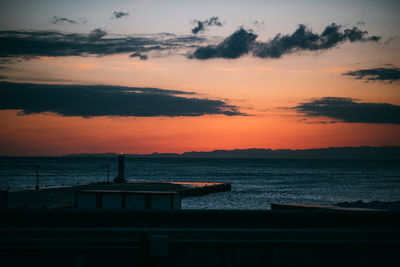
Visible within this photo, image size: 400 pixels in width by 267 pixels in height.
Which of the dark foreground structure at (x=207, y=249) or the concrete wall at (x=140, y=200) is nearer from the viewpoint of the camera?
the dark foreground structure at (x=207, y=249)

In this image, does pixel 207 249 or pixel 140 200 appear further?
pixel 140 200

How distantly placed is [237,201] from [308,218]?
151ft

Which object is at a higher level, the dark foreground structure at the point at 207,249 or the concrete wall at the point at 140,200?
the dark foreground structure at the point at 207,249

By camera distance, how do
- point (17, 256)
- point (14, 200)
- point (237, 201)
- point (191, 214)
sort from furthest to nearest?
point (237, 201) < point (14, 200) < point (191, 214) < point (17, 256)

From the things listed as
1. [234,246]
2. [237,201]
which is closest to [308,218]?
[234,246]

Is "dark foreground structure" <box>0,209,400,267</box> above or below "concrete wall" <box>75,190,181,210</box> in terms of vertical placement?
above

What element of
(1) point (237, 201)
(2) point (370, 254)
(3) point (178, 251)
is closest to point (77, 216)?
(3) point (178, 251)

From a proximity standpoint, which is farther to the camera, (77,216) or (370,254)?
(77,216)

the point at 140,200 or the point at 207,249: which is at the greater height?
the point at 207,249

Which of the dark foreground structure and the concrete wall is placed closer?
the dark foreground structure

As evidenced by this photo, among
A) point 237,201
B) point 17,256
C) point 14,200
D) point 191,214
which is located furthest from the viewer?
point 237,201

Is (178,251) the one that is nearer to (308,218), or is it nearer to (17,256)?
(17,256)

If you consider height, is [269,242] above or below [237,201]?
above

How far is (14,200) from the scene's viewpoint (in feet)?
109
